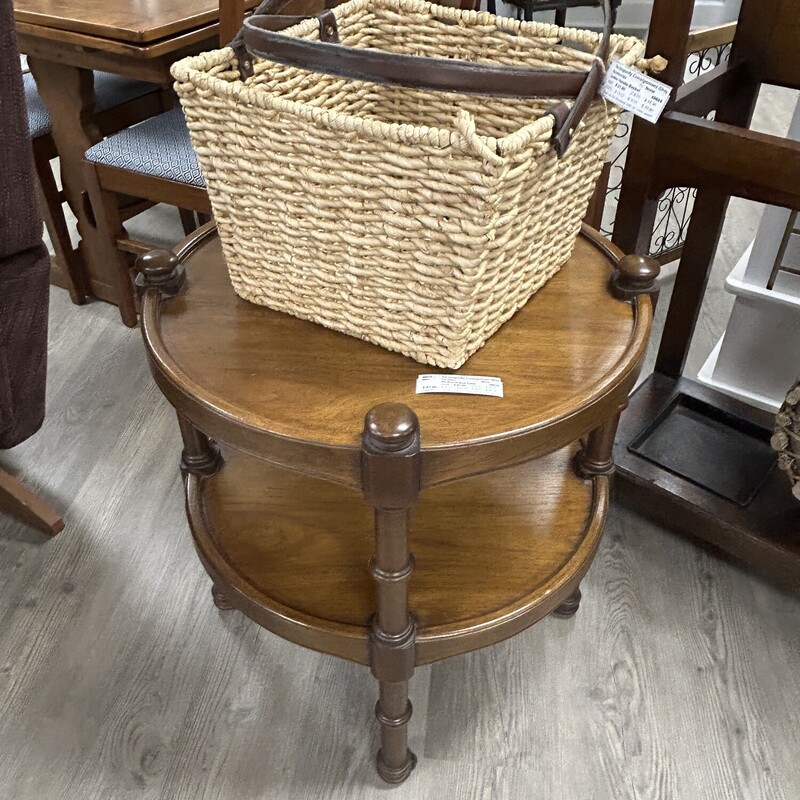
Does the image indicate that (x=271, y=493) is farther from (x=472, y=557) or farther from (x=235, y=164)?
(x=235, y=164)

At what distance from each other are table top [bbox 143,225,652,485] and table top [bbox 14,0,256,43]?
765 millimetres

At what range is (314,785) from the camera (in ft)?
3.25

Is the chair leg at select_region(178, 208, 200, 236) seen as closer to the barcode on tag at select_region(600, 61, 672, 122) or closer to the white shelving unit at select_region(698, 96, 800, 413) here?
the white shelving unit at select_region(698, 96, 800, 413)

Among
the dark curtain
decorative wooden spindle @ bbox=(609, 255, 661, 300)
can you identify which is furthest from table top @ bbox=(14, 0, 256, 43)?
decorative wooden spindle @ bbox=(609, 255, 661, 300)

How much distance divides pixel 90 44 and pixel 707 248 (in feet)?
3.85

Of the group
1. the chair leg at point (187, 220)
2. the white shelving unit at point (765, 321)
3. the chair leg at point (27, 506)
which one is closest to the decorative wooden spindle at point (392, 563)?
the chair leg at point (27, 506)

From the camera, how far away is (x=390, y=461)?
2.01 feet

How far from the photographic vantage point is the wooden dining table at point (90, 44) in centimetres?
138

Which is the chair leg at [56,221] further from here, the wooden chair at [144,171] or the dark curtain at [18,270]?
the dark curtain at [18,270]

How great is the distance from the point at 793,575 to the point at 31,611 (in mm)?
1195

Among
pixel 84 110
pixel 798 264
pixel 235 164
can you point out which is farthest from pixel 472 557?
pixel 84 110

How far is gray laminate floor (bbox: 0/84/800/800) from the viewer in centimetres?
100

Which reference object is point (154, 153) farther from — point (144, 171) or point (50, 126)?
point (50, 126)

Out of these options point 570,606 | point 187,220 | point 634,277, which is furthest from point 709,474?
point 187,220
